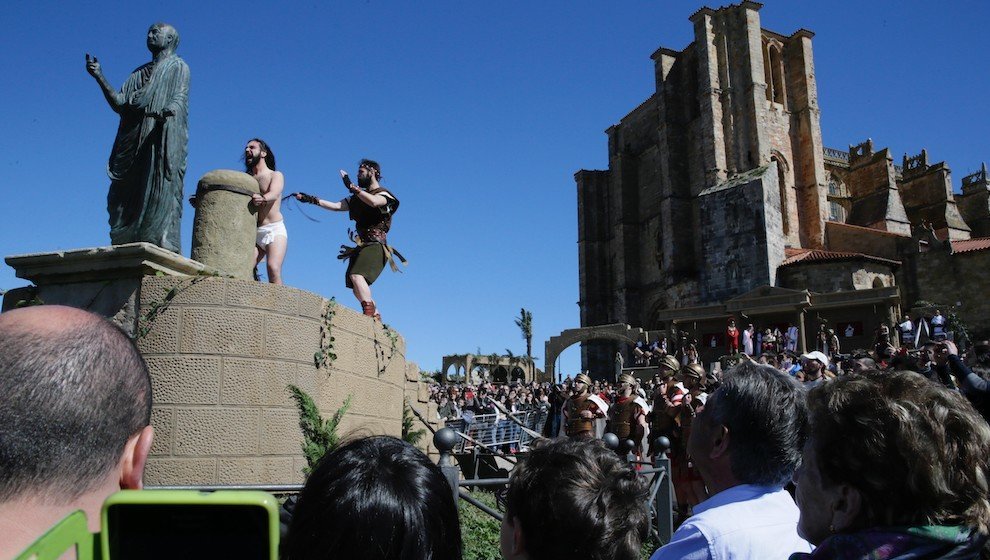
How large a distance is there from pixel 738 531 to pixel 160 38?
20.5ft

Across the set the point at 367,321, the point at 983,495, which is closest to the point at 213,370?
the point at 367,321

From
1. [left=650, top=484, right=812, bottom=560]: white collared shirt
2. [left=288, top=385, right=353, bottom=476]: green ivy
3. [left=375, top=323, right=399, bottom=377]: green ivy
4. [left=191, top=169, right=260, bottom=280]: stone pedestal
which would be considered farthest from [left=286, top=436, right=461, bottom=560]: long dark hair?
[left=375, top=323, right=399, bottom=377]: green ivy

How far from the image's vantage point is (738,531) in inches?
84.4

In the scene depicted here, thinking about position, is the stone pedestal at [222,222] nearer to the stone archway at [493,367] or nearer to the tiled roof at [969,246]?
the tiled roof at [969,246]

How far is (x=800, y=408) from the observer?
2.50 metres

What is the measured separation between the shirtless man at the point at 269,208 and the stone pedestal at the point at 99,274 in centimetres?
85

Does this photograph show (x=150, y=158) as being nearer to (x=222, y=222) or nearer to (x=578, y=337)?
(x=222, y=222)

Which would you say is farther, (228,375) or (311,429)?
(311,429)

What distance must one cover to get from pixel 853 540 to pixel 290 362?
4.64 metres

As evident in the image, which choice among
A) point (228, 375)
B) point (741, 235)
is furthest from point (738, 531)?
point (741, 235)

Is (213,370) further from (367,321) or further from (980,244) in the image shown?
(980,244)

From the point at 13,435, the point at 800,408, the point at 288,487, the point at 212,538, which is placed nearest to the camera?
the point at 212,538

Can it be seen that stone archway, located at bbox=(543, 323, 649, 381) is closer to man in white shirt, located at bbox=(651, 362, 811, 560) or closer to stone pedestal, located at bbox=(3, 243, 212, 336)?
stone pedestal, located at bbox=(3, 243, 212, 336)

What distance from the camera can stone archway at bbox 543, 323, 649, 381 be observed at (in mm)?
39344
